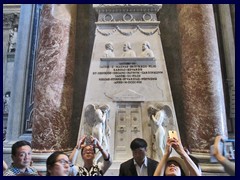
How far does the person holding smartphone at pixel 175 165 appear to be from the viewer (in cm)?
233

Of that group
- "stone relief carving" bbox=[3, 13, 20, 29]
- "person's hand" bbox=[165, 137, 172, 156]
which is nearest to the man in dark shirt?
"person's hand" bbox=[165, 137, 172, 156]

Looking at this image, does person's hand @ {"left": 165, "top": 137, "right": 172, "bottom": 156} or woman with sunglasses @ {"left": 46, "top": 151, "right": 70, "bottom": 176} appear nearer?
woman with sunglasses @ {"left": 46, "top": 151, "right": 70, "bottom": 176}

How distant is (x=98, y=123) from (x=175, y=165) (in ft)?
7.05

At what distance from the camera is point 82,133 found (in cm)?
450

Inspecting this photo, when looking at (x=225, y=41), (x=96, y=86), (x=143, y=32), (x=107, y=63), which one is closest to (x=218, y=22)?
(x=225, y=41)

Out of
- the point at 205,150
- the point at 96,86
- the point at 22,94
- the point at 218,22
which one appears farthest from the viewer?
the point at 218,22

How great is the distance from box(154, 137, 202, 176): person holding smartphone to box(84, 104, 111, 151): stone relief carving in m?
2.00

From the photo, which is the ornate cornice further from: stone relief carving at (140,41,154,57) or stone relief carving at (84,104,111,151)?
stone relief carving at (84,104,111,151)

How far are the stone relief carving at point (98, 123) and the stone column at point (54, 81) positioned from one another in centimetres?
47

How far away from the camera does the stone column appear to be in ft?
14.9

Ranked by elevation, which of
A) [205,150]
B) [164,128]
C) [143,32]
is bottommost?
[205,150]

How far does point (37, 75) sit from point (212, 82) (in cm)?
337

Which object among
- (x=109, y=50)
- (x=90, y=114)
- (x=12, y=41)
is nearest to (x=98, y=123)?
(x=90, y=114)

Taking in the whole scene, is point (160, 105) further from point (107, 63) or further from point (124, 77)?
point (107, 63)
